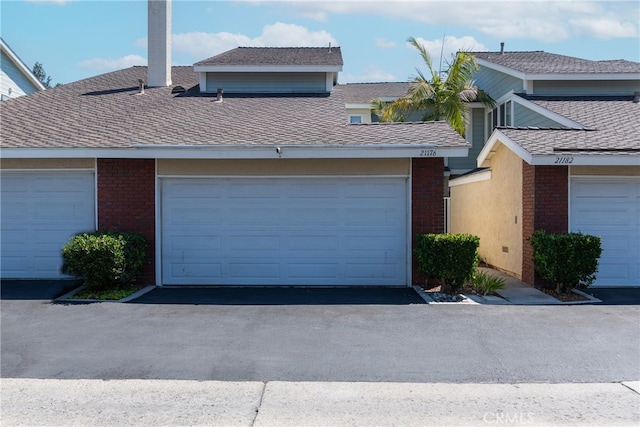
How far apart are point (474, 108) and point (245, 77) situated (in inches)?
363

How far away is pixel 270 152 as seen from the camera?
11.0 metres

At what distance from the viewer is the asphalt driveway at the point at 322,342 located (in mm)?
6324

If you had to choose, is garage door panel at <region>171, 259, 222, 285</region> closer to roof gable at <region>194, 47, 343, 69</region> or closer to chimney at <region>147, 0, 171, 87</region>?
roof gable at <region>194, 47, 343, 69</region>

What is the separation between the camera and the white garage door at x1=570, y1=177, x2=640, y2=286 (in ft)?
37.9

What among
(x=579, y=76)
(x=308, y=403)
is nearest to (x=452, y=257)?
(x=308, y=403)

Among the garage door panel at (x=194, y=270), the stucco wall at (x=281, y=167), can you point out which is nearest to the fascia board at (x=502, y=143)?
the stucco wall at (x=281, y=167)

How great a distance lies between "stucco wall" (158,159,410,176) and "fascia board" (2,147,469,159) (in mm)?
554

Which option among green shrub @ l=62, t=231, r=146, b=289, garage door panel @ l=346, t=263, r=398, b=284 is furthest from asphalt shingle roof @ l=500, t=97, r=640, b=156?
green shrub @ l=62, t=231, r=146, b=289

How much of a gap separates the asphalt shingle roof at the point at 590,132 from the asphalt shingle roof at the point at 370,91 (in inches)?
300

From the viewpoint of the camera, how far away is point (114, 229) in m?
11.6

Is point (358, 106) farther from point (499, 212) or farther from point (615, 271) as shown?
point (615, 271)

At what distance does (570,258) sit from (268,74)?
34.1ft

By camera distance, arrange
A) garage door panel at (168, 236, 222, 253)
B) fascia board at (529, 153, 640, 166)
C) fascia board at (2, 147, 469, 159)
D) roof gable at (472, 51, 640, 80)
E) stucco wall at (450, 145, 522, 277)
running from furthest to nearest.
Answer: roof gable at (472, 51, 640, 80), stucco wall at (450, 145, 522, 277), garage door panel at (168, 236, 222, 253), fascia board at (2, 147, 469, 159), fascia board at (529, 153, 640, 166)

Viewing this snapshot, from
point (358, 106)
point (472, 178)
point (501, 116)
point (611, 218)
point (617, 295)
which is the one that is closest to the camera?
point (617, 295)
